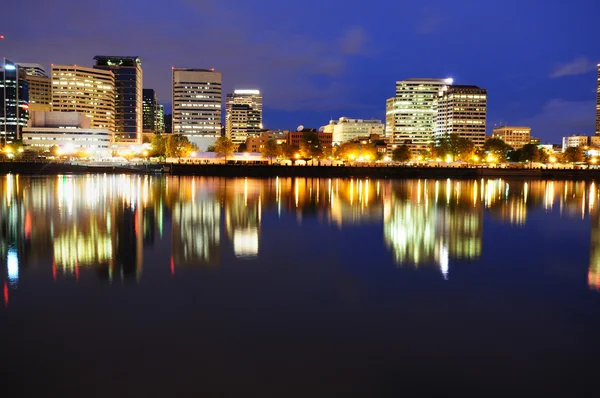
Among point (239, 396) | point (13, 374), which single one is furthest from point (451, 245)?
point (13, 374)

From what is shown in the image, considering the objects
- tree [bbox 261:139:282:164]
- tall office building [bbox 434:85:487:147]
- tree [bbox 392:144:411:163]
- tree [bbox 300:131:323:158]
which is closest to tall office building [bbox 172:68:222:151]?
tree [bbox 300:131:323:158]

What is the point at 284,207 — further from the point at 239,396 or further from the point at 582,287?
the point at 239,396

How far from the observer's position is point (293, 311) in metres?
11.5

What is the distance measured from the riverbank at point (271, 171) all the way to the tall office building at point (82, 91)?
324ft

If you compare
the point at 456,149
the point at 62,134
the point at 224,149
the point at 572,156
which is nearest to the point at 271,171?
the point at 224,149

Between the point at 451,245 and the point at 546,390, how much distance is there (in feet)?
41.2

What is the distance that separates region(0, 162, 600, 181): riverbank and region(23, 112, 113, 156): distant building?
159 ft

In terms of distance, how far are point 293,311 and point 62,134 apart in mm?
149385

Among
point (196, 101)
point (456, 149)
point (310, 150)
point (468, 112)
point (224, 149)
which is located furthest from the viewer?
point (468, 112)

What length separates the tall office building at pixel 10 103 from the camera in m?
179

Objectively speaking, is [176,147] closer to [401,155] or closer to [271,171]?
[271,171]

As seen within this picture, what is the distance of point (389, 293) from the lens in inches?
516

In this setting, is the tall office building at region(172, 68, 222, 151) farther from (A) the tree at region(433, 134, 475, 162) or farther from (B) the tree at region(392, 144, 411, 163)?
(A) the tree at region(433, 134, 475, 162)

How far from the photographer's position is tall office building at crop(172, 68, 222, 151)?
607ft
